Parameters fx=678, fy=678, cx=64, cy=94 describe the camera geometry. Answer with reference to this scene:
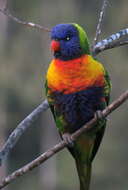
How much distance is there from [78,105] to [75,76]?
277 mm

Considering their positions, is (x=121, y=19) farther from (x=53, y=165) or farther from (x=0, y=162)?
(x=0, y=162)

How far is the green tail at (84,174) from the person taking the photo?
579cm

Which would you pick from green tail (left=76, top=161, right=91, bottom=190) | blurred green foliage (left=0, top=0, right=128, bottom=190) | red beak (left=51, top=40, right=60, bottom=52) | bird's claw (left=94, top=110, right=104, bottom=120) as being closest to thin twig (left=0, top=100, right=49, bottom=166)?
bird's claw (left=94, top=110, right=104, bottom=120)

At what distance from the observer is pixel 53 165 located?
21.3m

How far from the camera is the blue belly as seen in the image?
5.57 metres

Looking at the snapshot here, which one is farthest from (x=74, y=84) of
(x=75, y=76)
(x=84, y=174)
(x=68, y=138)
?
(x=84, y=174)

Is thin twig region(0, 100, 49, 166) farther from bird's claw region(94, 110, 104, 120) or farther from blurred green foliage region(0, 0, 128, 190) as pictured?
blurred green foliage region(0, 0, 128, 190)

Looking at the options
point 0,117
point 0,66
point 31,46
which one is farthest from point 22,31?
point 0,117

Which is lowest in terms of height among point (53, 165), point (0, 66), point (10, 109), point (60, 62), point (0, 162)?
point (53, 165)

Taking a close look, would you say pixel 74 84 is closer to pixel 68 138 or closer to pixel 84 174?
pixel 68 138

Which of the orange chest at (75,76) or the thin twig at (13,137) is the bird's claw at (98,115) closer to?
the orange chest at (75,76)

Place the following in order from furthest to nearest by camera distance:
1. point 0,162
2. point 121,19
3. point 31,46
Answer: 1. point 31,46
2. point 121,19
3. point 0,162

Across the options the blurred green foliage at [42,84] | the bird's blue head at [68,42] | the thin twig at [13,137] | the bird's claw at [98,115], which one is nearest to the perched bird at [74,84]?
the bird's blue head at [68,42]

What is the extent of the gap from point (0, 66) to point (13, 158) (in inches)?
115
